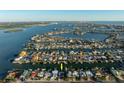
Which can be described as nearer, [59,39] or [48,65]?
[48,65]

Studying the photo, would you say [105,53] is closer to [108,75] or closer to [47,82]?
[108,75]

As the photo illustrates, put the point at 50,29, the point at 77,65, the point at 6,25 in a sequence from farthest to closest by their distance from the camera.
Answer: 1. the point at 50,29
2. the point at 6,25
3. the point at 77,65

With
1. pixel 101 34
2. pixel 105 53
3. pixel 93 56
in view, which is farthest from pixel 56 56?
pixel 101 34
